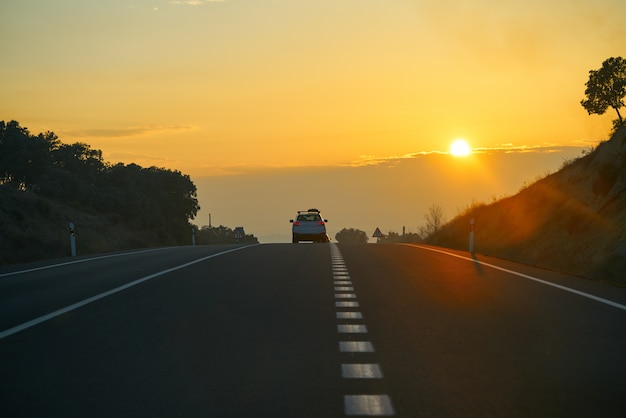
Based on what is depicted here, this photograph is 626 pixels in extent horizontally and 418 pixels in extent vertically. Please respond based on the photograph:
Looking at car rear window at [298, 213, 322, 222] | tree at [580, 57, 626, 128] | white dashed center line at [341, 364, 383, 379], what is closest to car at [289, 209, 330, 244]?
car rear window at [298, 213, 322, 222]

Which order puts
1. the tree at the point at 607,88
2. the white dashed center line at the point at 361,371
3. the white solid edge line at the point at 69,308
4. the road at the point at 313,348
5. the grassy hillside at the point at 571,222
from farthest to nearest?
the tree at the point at 607,88
the grassy hillside at the point at 571,222
the white solid edge line at the point at 69,308
the white dashed center line at the point at 361,371
the road at the point at 313,348

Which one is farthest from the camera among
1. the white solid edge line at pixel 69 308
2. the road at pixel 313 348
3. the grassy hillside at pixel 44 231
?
the grassy hillside at pixel 44 231

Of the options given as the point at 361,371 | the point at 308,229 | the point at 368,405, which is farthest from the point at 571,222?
the point at 368,405

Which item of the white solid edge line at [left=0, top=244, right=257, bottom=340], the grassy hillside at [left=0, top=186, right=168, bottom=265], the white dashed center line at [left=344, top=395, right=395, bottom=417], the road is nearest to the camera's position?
the white dashed center line at [left=344, top=395, right=395, bottom=417]

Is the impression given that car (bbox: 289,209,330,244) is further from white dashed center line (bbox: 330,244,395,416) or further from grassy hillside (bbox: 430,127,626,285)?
white dashed center line (bbox: 330,244,395,416)

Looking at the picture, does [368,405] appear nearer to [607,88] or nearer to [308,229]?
[308,229]

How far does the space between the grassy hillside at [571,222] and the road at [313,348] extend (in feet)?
30.2

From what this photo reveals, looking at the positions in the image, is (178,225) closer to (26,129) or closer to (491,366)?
(26,129)

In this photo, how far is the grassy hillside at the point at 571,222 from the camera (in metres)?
24.1

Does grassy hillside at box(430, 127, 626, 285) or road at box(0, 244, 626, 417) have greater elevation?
grassy hillside at box(430, 127, 626, 285)

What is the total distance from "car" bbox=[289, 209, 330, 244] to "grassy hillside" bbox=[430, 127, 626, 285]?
673 centimetres

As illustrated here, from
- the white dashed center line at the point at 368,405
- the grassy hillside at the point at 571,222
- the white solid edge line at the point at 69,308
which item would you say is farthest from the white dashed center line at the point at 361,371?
the grassy hillside at the point at 571,222

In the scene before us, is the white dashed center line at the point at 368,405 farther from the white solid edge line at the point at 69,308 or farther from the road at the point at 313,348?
the white solid edge line at the point at 69,308

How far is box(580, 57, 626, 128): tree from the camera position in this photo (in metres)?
49.4
